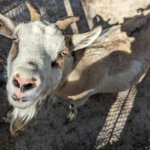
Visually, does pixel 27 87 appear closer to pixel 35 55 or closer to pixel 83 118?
pixel 35 55

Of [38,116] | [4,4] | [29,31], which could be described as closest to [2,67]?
[38,116]

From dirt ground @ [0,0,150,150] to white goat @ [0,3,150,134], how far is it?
624 millimetres

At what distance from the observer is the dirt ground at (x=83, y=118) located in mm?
6270

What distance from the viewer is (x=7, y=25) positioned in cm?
402

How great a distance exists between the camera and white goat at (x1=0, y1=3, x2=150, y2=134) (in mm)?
3395

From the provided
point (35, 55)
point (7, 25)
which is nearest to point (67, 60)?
point (35, 55)

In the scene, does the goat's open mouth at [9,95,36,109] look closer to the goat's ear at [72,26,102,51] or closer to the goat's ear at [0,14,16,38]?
the goat's ear at [0,14,16,38]

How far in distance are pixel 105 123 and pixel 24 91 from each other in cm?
431

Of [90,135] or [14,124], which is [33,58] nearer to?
[14,124]

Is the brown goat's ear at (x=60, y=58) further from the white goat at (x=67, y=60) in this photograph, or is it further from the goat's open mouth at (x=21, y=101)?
the goat's open mouth at (x=21, y=101)

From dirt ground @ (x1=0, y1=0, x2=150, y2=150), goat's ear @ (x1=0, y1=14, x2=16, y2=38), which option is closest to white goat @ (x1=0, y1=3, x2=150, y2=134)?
goat's ear @ (x1=0, y1=14, x2=16, y2=38)

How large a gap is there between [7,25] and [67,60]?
4.51 feet

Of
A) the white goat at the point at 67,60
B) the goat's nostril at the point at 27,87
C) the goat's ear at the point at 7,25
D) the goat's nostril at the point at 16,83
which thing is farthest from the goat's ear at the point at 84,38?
the goat's nostril at the point at 16,83

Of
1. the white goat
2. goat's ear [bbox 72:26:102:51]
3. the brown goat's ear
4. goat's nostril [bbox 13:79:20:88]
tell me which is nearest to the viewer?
goat's nostril [bbox 13:79:20:88]
